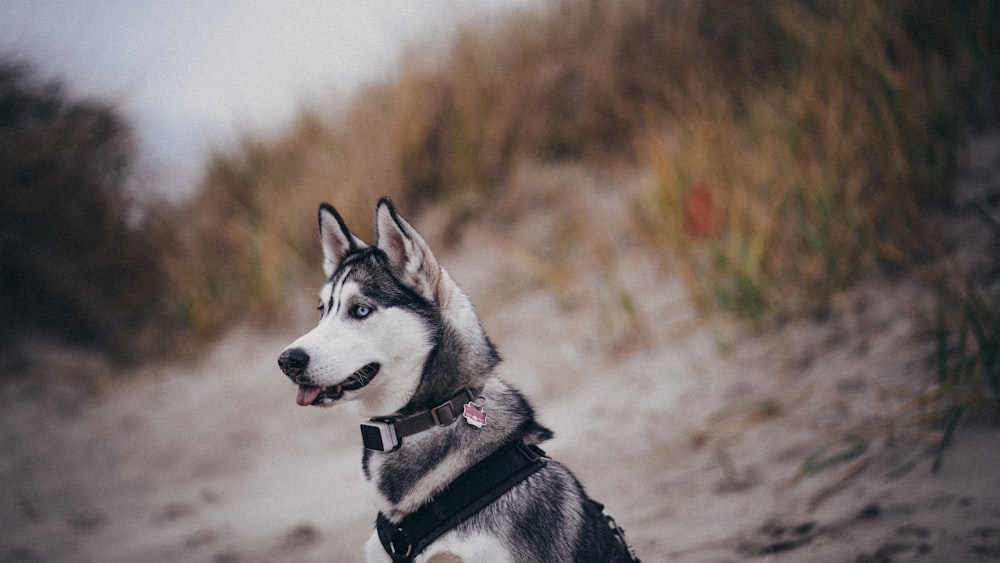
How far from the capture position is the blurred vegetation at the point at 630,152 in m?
4.30

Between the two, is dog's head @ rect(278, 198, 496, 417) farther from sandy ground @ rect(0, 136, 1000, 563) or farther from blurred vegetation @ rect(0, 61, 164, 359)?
blurred vegetation @ rect(0, 61, 164, 359)

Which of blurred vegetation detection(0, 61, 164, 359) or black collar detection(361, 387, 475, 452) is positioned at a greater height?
blurred vegetation detection(0, 61, 164, 359)

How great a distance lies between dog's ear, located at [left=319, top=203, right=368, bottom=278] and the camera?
226 cm

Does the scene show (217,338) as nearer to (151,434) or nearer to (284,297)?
(284,297)

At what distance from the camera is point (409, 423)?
1.88 metres

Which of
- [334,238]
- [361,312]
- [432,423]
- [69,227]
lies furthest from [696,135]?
[69,227]

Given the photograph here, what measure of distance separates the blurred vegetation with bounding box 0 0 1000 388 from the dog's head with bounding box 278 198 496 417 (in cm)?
306

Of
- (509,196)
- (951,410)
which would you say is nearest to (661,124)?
(509,196)

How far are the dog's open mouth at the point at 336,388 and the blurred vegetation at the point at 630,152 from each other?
3.30 meters

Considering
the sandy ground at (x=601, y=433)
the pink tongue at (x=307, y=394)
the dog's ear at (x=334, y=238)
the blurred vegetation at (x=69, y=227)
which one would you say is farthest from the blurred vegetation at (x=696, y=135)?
the pink tongue at (x=307, y=394)

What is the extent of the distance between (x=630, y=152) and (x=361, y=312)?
216 inches

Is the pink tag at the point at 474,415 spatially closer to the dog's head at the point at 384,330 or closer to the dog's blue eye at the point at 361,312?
the dog's head at the point at 384,330

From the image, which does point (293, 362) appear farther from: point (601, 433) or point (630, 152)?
point (630, 152)

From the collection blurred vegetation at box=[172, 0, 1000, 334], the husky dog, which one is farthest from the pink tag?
blurred vegetation at box=[172, 0, 1000, 334]
